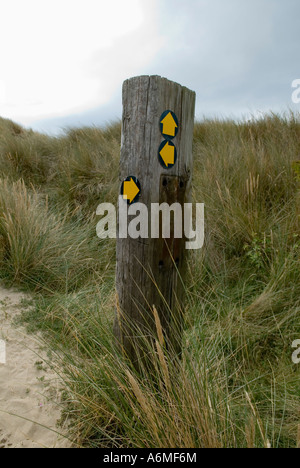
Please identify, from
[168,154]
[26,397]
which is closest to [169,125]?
[168,154]

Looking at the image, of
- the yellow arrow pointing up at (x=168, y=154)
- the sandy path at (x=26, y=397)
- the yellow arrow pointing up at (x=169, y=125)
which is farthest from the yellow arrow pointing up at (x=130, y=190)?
the sandy path at (x=26, y=397)

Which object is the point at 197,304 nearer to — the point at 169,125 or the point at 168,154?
the point at 168,154

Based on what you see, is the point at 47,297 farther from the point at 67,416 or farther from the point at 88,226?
the point at 67,416

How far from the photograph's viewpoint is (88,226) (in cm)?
445

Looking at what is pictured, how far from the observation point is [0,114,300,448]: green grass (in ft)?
4.58

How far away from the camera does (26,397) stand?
6.91ft

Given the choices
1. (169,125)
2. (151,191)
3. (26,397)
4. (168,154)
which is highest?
(169,125)

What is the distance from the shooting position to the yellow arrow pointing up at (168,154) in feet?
5.50

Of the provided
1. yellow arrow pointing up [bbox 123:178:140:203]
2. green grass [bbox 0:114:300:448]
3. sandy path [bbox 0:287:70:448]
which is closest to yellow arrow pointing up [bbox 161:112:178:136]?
yellow arrow pointing up [bbox 123:178:140:203]

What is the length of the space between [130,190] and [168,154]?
11.0 inches

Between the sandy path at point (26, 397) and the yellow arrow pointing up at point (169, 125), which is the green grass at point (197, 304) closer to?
the sandy path at point (26, 397)
